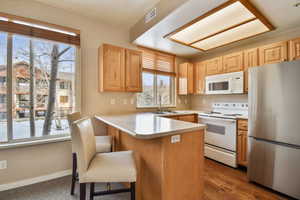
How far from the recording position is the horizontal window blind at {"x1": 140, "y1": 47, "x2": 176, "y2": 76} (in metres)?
3.49

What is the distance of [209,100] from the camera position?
380 cm

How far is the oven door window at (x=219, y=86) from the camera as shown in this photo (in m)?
3.03

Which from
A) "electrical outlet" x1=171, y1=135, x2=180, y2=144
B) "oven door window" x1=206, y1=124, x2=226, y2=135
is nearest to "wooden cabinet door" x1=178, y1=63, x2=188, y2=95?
"oven door window" x1=206, y1=124, x2=226, y2=135

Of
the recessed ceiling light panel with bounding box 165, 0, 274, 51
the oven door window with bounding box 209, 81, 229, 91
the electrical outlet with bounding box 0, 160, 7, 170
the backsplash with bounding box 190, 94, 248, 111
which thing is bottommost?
the electrical outlet with bounding box 0, 160, 7, 170

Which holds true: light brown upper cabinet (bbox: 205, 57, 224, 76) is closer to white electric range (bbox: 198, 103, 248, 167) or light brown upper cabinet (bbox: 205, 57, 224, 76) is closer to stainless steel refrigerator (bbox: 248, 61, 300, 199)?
white electric range (bbox: 198, 103, 248, 167)

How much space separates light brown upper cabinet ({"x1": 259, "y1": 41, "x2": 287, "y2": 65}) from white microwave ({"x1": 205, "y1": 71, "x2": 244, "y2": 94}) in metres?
0.41

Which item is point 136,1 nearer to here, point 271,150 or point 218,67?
point 218,67

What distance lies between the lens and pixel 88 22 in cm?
264

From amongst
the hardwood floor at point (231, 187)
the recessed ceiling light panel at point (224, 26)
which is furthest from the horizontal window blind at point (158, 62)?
the hardwood floor at point (231, 187)

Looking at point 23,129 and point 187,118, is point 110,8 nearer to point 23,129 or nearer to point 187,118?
point 23,129

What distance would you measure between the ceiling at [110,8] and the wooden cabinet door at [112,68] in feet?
1.86

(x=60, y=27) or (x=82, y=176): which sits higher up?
(x=60, y=27)

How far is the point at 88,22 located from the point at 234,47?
10.6 ft

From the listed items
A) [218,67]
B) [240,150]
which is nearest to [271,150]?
[240,150]
